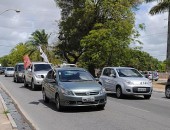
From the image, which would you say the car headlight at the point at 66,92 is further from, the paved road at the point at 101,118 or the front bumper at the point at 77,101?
the paved road at the point at 101,118

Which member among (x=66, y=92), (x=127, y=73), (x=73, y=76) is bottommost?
(x=66, y=92)

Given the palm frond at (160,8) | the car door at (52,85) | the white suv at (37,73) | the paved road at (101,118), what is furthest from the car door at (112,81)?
the palm frond at (160,8)

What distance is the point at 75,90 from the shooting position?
1320cm

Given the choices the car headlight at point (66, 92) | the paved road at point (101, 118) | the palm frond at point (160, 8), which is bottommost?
the paved road at point (101, 118)

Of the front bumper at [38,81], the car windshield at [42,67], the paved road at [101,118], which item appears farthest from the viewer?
the car windshield at [42,67]

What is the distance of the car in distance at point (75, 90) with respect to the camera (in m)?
13.2

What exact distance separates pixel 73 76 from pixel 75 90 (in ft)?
5.13

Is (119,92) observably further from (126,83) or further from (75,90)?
(75,90)

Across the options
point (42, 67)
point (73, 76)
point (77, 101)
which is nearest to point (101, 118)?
point (77, 101)

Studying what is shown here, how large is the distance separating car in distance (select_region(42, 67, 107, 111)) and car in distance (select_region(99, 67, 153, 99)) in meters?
4.30

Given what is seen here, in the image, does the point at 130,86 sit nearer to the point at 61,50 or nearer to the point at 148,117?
→ the point at 148,117

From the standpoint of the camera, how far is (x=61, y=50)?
5562 centimetres

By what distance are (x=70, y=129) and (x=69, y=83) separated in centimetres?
369

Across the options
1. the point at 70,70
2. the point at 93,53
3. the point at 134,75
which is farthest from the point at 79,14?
the point at 70,70
